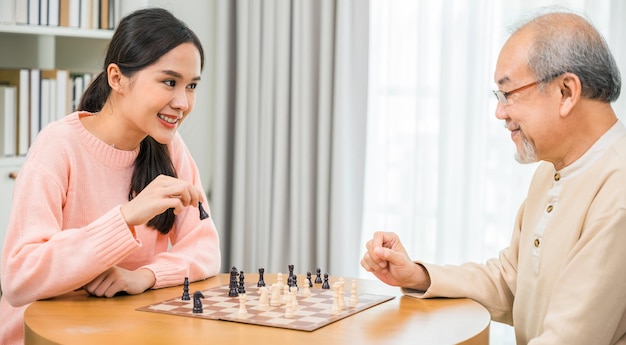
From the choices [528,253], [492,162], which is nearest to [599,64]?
[528,253]

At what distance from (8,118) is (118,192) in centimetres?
115

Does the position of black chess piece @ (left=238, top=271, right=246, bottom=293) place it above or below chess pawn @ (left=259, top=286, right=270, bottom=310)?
below

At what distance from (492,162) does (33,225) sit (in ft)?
7.01

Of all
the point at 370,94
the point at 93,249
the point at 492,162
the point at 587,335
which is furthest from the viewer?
the point at 370,94

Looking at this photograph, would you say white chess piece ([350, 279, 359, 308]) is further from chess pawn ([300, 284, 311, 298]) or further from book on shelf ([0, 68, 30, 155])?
book on shelf ([0, 68, 30, 155])

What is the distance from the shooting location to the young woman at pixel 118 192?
2004 mm

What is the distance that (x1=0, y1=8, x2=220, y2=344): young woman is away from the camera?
2004mm

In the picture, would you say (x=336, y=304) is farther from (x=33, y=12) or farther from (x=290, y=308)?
(x=33, y=12)

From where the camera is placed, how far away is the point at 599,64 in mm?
1995

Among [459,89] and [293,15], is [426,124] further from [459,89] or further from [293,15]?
[293,15]

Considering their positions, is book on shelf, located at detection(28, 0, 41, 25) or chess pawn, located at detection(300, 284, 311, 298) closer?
chess pawn, located at detection(300, 284, 311, 298)

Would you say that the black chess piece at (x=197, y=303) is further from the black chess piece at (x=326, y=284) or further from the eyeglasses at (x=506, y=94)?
the eyeglasses at (x=506, y=94)

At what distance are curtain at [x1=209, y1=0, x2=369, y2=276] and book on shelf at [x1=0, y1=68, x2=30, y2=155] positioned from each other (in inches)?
41.0

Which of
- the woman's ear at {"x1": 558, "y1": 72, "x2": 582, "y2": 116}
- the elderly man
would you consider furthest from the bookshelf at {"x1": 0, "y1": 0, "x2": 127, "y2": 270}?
the woman's ear at {"x1": 558, "y1": 72, "x2": 582, "y2": 116}
